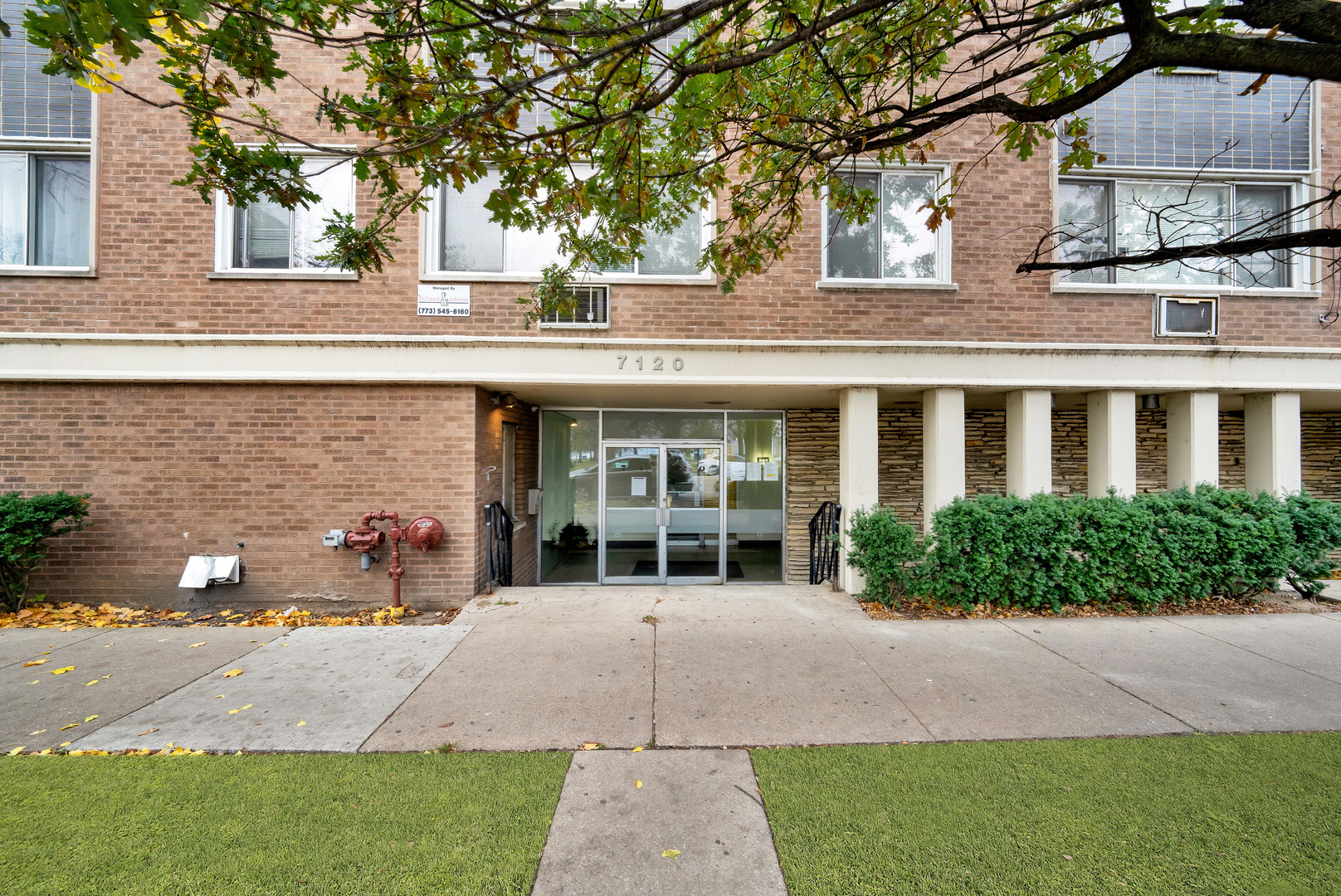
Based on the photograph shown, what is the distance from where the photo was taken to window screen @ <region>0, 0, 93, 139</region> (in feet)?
20.7

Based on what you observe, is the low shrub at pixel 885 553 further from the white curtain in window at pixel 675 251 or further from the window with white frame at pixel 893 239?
the white curtain in window at pixel 675 251

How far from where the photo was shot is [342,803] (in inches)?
109

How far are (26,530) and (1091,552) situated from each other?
456 inches

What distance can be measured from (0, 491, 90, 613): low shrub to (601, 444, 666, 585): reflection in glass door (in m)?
6.17

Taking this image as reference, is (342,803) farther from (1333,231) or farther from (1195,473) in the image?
(1195,473)

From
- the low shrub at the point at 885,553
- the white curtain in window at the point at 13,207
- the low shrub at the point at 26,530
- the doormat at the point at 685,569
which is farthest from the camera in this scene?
the doormat at the point at 685,569

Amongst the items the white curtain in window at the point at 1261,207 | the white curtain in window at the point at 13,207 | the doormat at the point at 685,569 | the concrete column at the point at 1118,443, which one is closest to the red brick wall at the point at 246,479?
the white curtain in window at the point at 13,207

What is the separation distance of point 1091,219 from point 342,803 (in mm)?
10074

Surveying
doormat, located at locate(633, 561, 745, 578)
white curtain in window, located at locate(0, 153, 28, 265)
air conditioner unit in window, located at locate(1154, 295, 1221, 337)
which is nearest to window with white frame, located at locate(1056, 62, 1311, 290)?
air conditioner unit in window, located at locate(1154, 295, 1221, 337)

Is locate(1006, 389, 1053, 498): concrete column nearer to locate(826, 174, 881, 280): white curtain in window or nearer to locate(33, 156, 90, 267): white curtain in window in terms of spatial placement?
locate(826, 174, 881, 280): white curtain in window

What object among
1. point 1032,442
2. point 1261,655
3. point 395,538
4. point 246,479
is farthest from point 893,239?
point 246,479

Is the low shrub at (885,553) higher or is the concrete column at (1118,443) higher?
the concrete column at (1118,443)

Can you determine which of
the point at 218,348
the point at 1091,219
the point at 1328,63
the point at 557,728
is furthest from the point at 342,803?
the point at 1091,219

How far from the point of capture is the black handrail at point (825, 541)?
7.26 meters
